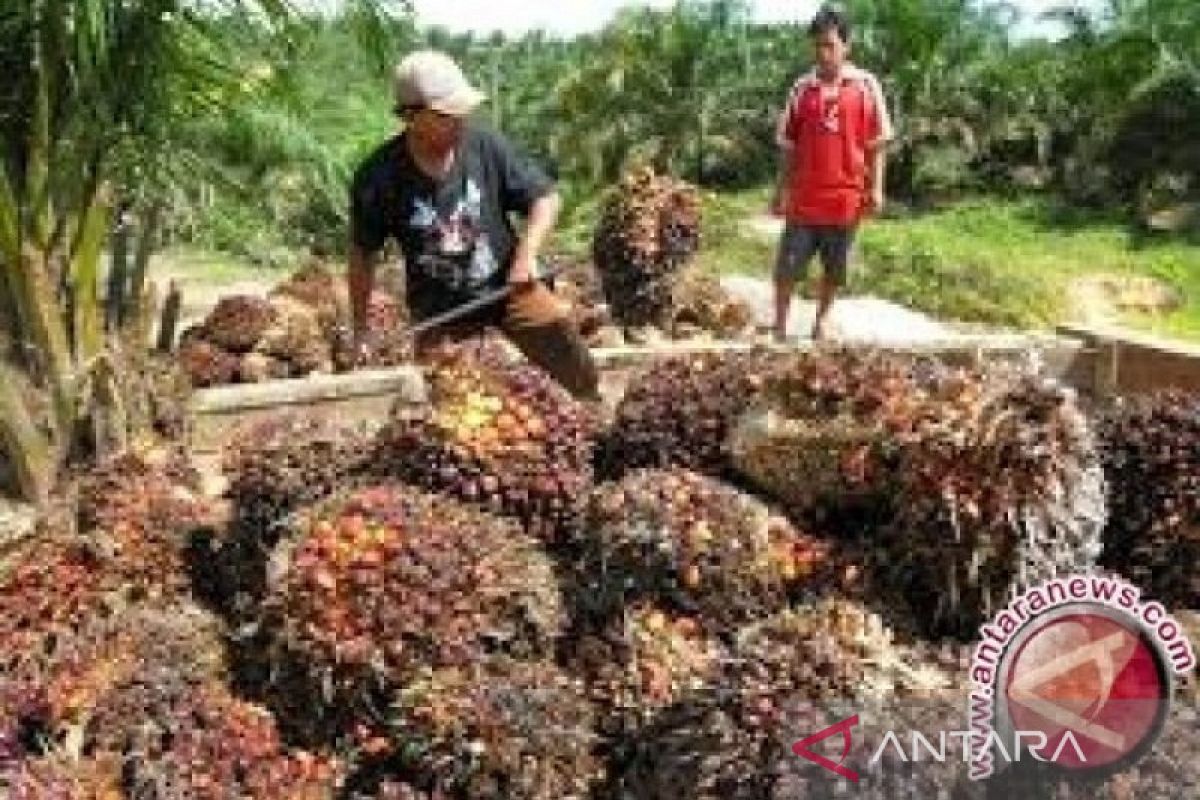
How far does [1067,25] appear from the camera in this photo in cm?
1753

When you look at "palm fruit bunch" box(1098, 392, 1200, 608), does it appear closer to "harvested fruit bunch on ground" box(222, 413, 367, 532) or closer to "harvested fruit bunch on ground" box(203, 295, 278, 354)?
"harvested fruit bunch on ground" box(222, 413, 367, 532)

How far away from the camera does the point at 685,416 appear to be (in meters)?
3.33

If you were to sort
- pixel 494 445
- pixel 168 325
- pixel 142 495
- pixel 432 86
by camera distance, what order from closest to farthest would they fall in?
pixel 494 445, pixel 142 495, pixel 432 86, pixel 168 325

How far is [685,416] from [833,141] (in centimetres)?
464

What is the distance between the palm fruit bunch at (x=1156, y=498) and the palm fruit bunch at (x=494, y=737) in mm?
1017

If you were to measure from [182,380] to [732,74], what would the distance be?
13337 mm

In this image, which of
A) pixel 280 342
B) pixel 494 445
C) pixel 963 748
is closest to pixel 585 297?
pixel 280 342

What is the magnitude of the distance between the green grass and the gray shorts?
9.64 ft

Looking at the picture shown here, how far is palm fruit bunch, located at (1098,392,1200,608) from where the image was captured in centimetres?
304

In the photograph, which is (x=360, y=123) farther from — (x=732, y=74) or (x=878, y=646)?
(x=878, y=646)

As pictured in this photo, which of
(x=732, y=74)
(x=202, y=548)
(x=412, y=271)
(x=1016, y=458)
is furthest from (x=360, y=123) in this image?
(x=1016, y=458)

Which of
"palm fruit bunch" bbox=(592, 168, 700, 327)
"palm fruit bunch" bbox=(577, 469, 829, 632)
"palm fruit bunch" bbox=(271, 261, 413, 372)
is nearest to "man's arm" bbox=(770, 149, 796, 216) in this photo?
"palm fruit bunch" bbox=(592, 168, 700, 327)

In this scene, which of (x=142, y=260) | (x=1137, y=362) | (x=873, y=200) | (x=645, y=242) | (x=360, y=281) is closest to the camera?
(x=360, y=281)

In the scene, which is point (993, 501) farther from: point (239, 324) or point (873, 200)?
point (239, 324)
